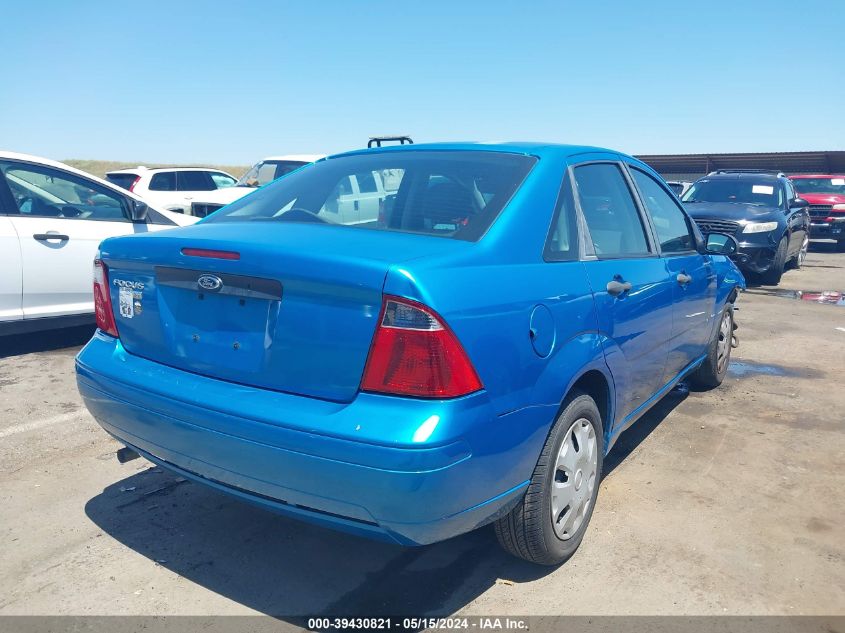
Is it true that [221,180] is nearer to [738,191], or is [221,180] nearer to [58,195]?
[58,195]

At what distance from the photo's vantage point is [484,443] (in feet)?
7.75

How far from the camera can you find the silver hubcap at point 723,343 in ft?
18.1

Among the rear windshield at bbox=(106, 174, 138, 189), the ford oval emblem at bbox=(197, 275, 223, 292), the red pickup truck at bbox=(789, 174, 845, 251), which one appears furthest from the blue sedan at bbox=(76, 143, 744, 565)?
the red pickup truck at bbox=(789, 174, 845, 251)

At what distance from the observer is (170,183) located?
50.9ft

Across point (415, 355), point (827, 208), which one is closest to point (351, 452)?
point (415, 355)

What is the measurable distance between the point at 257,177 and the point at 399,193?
36.6 feet

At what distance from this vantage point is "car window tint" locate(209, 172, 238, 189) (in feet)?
53.5

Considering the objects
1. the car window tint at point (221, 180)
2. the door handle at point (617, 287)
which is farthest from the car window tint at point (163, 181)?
the door handle at point (617, 287)

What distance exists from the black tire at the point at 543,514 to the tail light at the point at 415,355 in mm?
629

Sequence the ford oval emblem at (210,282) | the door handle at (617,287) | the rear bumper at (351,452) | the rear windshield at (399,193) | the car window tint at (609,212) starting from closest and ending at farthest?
the rear bumper at (351,452)
the ford oval emblem at (210,282)
the rear windshield at (399,193)
the door handle at (617,287)
the car window tint at (609,212)

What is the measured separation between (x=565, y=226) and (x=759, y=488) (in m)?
1.92

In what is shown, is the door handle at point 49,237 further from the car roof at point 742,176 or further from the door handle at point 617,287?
the car roof at point 742,176

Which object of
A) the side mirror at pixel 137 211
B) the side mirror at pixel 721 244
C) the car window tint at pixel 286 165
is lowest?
the side mirror at pixel 721 244

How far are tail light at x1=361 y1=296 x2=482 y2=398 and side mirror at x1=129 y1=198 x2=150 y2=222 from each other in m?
5.19
